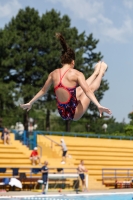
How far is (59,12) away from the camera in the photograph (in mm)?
41156

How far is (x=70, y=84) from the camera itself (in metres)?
7.30

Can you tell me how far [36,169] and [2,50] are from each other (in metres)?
17.9

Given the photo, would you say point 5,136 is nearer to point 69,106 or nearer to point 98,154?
point 98,154

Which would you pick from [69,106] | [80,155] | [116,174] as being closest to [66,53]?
[69,106]

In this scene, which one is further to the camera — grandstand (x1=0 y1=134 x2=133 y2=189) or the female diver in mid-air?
grandstand (x1=0 y1=134 x2=133 y2=189)

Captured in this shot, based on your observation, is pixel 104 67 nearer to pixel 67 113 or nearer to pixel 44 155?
pixel 67 113

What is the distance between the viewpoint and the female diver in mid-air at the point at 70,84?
7.14 metres

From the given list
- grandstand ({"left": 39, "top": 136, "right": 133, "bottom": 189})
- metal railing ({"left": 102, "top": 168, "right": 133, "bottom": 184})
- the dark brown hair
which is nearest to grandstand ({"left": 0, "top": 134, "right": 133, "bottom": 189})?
grandstand ({"left": 39, "top": 136, "right": 133, "bottom": 189})

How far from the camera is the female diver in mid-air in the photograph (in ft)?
23.4

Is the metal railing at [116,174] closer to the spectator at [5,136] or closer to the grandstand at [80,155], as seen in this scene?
the grandstand at [80,155]

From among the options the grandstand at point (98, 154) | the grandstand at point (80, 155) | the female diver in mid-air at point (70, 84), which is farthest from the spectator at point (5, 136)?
the female diver in mid-air at point (70, 84)

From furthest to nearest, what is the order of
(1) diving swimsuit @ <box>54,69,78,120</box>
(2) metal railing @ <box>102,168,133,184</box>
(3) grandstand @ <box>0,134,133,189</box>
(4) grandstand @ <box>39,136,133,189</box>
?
1. (4) grandstand @ <box>39,136,133,189</box>
2. (2) metal railing @ <box>102,168,133,184</box>
3. (3) grandstand @ <box>0,134,133,189</box>
4. (1) diving swimsuit @ <box>54,69,78,120</box>

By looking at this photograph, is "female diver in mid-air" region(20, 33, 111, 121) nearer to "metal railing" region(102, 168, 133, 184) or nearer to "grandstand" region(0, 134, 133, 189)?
"grandstand" region(0, 134, 133, 189)

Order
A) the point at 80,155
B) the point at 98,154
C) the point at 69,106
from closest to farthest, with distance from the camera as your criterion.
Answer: the point at 69,106
the point at 80,155
the point at 98,154
